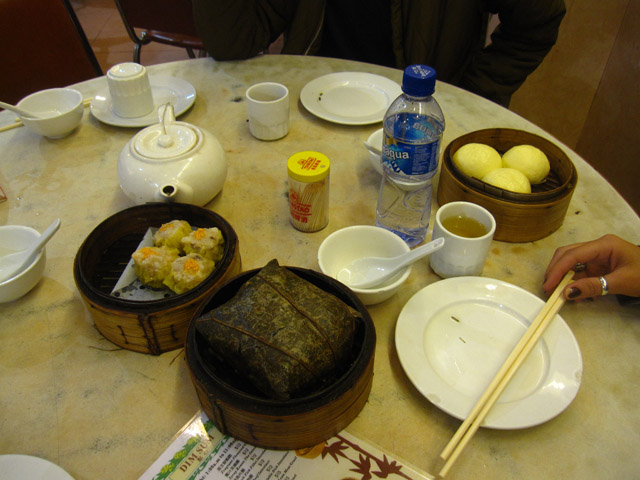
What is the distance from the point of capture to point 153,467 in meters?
0.80

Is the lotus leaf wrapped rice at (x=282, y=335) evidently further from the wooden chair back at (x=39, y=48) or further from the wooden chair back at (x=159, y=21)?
the wooden chair back at (x=159, y=21)

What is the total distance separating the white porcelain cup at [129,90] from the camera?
1535 mm

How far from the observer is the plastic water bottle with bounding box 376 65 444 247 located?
3.48ft

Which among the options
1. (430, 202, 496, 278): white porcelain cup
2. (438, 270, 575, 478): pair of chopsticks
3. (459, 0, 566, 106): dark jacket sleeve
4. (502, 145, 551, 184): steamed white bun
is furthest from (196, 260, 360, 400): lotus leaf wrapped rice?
(459, 0, 566, 106): dark jacket sleeve

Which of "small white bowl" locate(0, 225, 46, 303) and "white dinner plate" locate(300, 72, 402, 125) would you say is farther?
"white dinner plate" locate(300, 72, 402, 125)

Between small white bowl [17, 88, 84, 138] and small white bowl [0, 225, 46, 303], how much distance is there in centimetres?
54

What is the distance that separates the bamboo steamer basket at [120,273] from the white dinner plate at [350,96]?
0.76 metres

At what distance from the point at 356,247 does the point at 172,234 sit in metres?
0.45

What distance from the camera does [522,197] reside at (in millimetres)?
1166

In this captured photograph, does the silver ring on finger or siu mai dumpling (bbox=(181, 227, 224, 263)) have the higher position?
siu mai dumpling (bbox=(181, 227, 224, 263))

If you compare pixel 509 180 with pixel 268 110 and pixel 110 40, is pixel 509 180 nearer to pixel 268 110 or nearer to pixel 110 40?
pixel 268 110

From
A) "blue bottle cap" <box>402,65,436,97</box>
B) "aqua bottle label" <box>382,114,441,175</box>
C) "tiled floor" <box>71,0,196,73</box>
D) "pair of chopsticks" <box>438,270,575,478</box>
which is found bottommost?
"tiled floor" <box>71,0,196,73</box>

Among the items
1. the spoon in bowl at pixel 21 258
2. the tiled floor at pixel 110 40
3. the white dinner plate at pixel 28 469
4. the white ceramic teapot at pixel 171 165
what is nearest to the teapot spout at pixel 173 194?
the white ceramic teapot at pixel 171 165

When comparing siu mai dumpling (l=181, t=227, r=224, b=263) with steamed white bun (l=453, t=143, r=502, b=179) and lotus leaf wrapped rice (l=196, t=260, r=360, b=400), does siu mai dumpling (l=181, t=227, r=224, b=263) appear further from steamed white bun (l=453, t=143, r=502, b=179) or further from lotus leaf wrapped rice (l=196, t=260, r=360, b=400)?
steamed white bun (l=453, t=143, r=502, b=179)
